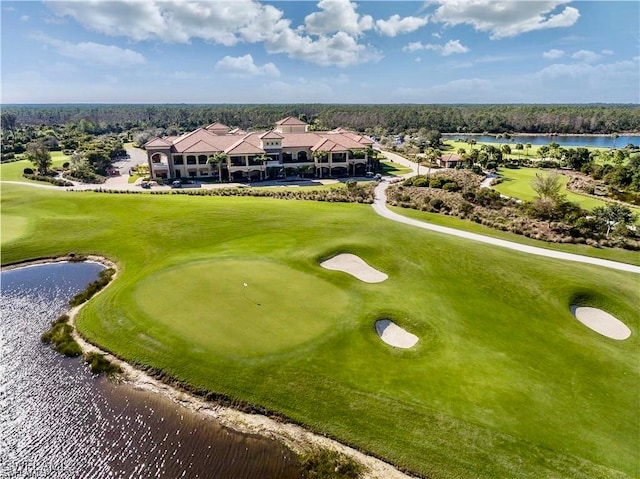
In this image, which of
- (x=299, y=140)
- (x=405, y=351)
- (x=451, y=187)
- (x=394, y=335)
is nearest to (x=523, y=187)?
(x=451, y=187)

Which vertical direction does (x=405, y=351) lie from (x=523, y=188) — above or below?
below

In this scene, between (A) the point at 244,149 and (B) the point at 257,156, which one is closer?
(A) the point at 244,149

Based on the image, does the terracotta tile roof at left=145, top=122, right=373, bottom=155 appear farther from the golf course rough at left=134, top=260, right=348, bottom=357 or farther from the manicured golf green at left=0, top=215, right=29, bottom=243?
the golf course rough at left=134, top=260, right=348, bottom=357

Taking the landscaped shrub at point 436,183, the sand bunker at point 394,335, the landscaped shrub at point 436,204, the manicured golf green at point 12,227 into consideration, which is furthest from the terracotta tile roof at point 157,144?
the sand bunker at point 394,335

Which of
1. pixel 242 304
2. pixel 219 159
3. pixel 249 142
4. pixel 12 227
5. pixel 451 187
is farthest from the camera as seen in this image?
pixel 249 142

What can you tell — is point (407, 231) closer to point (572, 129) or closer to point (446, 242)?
point (446, 242)

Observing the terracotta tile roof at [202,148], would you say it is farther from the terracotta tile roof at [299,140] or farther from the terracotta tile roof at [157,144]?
the terracotta tile roof at [299,140]

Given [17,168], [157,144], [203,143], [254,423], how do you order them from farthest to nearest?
[17,168] < [203,143] < [157,144] < [254,423]

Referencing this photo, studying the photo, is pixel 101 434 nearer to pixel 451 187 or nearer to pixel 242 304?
pixel 242 304
